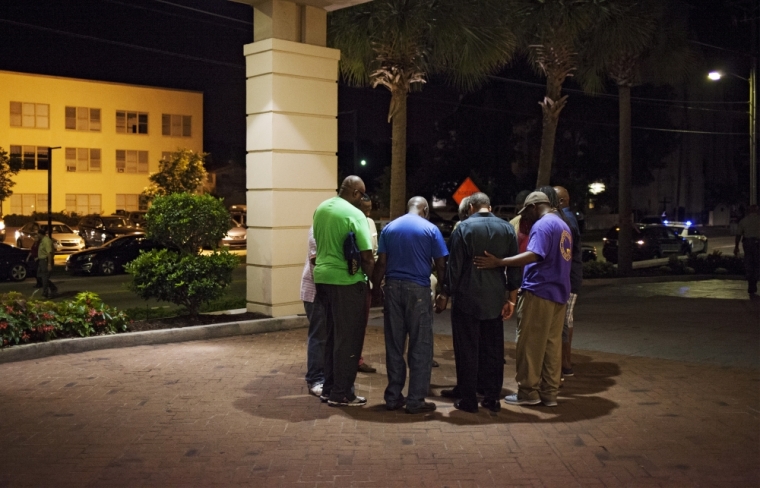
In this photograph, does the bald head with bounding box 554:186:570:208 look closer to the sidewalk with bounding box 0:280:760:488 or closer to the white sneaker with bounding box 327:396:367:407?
the sidewalk with bounding box 0:280:760:488

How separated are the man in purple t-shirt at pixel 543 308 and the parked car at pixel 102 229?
2942cm

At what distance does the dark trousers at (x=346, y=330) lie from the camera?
738cm

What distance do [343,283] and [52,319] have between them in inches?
175

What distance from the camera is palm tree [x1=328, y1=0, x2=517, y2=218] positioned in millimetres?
16062

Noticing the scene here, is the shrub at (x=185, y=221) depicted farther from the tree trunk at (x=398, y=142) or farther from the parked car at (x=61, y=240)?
the parked car at (x=61, y=240)

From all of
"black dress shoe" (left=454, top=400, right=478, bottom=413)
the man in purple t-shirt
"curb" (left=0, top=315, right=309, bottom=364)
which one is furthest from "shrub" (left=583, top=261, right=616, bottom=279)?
"black dress shoe" (left=454, top=400, right=478, bottom=413)

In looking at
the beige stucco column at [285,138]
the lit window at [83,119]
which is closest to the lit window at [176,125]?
the lit window at [83,119]

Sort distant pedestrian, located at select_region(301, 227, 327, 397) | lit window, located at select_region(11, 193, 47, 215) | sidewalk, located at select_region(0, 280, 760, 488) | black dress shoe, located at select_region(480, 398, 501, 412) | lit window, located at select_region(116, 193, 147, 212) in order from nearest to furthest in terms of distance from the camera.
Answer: sidewalk, located at select_region(0, 280, 760, 488) → black dress shoe, located at select_region(480, 398, 501, 412) → distant pedestrian, located at select_region(301, 227, 327, 397) → lit window, located at select_region(11, 193, 47, 215) → lit window, located at select_region(116, 193, 147, 212)

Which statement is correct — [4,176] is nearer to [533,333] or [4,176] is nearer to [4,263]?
[4,263]

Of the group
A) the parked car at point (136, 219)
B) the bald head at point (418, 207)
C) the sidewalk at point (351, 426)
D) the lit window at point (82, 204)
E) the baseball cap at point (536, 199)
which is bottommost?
the sidewalk at point (351, 426)

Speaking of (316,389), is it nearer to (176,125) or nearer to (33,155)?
(33,155)

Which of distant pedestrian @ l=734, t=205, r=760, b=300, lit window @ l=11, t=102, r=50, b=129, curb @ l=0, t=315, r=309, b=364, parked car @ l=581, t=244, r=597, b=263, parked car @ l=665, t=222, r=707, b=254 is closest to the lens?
curb @ l=0, t=315, r=309, b=364

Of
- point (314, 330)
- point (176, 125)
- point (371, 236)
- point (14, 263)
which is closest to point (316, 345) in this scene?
point (314, 330)

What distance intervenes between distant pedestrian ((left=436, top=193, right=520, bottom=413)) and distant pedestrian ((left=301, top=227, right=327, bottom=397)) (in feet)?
4.07
